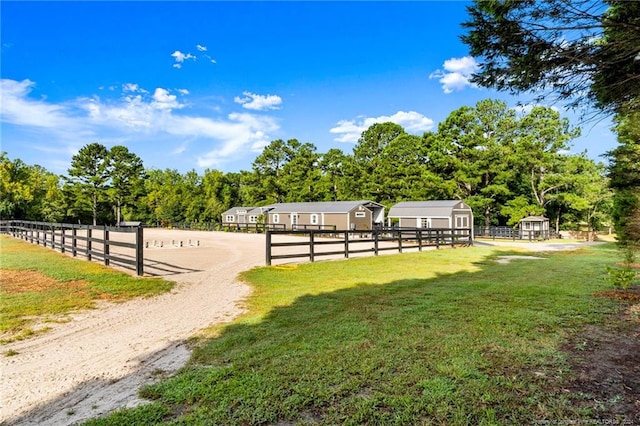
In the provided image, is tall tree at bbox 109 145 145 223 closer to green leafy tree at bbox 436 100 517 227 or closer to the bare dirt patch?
green leafy tree at bbox 436 100 517 227

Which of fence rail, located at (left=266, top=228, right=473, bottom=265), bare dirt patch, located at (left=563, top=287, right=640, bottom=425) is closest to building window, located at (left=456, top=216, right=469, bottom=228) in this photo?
fence rail, located at (left=266, top=228, right=473, bottom=265)

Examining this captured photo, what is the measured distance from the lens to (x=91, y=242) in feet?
42.0

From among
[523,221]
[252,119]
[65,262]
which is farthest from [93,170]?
[523,221]

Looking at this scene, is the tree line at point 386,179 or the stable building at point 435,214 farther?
the tree line at point 386,179

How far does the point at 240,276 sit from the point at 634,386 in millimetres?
7923

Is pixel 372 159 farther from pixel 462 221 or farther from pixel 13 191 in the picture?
pixel 13 191

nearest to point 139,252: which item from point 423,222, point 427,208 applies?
point 423,222

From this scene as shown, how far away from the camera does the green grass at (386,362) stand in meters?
2.49

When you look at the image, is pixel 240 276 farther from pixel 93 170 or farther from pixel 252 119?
pixel 93 170

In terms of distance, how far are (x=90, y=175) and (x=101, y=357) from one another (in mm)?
53563

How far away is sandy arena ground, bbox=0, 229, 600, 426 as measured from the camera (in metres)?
2.78

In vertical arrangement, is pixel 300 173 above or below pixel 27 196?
above

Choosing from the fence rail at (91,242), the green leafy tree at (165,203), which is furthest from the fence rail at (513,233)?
the green leafy tree at (165,203)

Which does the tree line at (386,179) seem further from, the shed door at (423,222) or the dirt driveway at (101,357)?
the dirt driveway at (101,357)
